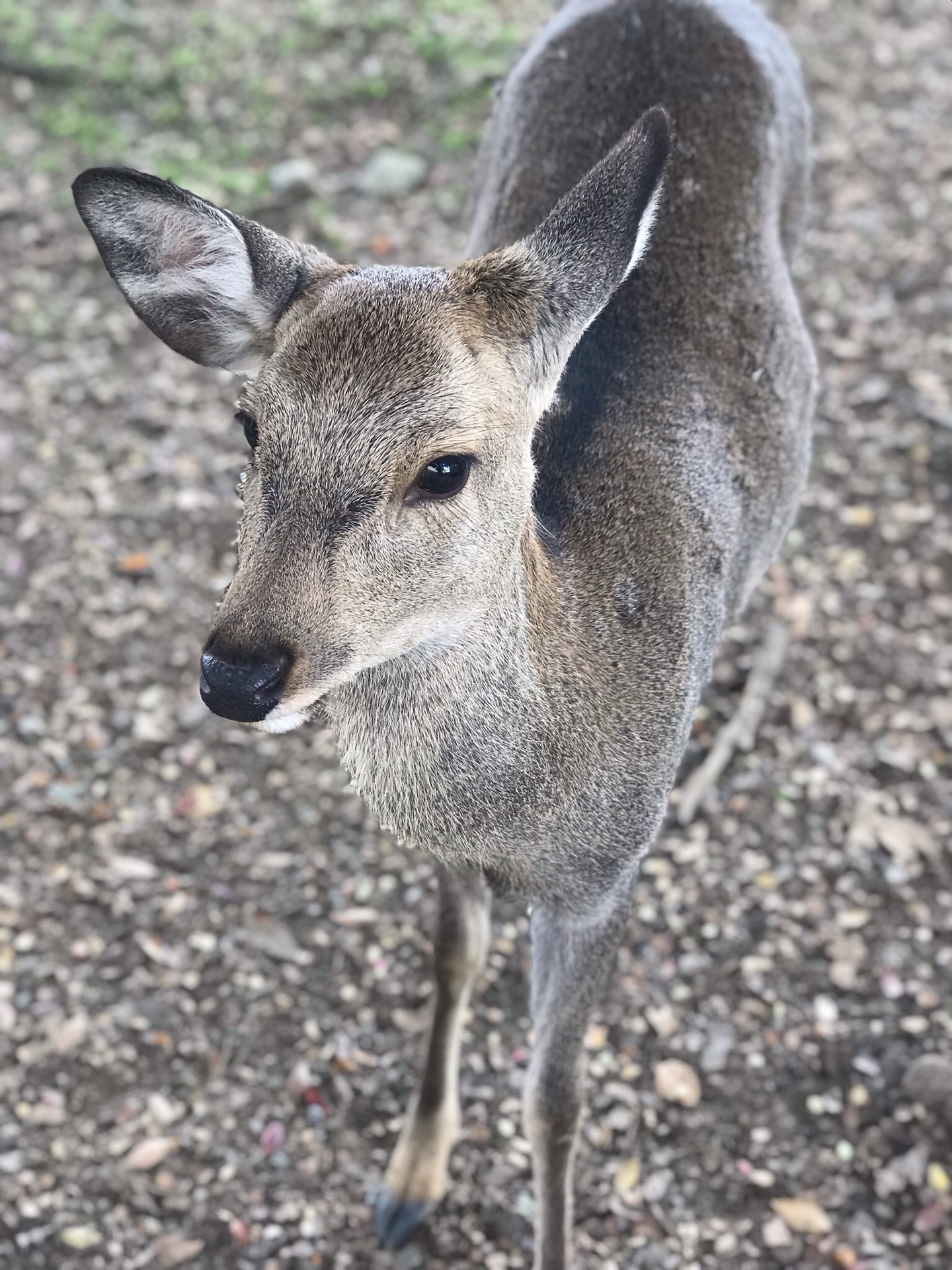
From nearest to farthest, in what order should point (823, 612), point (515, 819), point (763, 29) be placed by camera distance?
point (515, 819), point (763, 29), point (823, 612)

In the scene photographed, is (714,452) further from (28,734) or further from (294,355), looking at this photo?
(28,734)

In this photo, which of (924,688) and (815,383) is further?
(924,688)

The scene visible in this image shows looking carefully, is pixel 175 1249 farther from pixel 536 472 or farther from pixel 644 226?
pixel 644 226

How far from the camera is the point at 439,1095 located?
361 cm

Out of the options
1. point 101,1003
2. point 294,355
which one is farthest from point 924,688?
point 294,355

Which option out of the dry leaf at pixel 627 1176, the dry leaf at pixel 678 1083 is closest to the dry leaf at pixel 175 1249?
the dry leaf at pixel 627 1176

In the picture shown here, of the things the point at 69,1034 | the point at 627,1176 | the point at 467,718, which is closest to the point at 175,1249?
the point at 69,1034

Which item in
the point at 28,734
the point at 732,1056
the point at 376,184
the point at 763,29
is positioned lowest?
the point at 732,1056

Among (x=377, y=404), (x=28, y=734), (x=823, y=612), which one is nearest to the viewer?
(x=377, y=404)

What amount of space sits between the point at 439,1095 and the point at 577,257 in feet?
7.41

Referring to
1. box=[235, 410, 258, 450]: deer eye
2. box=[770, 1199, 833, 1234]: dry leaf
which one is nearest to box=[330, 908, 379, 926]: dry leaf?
box=[770, 1199, 833, 1234]: dry leaf

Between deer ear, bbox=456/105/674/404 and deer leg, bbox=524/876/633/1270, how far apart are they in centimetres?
121

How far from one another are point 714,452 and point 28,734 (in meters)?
2.61

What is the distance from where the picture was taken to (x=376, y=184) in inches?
256
